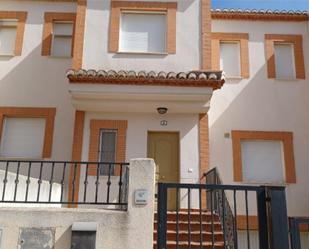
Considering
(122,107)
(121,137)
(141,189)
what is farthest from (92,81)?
(141,189)

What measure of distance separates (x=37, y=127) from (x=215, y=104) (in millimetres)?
6489

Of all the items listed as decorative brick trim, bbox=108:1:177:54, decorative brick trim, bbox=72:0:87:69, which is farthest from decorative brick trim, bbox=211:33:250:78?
decorative brick trim, bbox=72:0:87:69

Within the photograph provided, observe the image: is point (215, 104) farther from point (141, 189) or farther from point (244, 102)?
point (141, 189)

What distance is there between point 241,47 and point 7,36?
8.94 metres

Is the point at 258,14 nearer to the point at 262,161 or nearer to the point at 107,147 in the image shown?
the point at 262,161

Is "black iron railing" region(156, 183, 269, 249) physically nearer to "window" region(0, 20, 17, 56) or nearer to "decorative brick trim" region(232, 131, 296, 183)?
"decorative brick trim" region(232, 131, 296, 183)

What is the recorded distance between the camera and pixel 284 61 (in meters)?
13.8

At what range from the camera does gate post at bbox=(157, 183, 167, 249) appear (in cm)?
526

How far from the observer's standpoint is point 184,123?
37.2ft

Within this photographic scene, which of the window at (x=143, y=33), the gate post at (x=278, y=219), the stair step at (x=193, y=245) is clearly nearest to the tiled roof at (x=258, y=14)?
the window at (x=143, y=33)

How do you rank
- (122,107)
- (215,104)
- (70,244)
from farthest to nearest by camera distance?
1. (215,104)
2. (122,107)
3. (70,244)

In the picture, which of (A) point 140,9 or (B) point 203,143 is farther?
(A) point 140,9

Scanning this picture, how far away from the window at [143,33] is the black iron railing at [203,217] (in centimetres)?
473

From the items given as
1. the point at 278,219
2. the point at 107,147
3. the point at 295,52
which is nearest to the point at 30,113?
the point at 107,147
